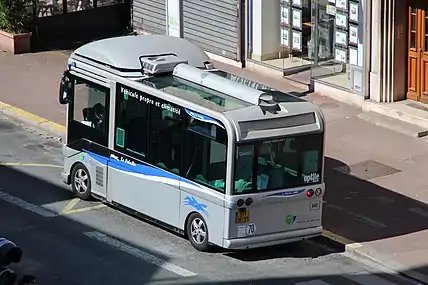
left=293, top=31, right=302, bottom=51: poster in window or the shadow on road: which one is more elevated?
left=293, top=31, right=302, bottom=51: poster in window

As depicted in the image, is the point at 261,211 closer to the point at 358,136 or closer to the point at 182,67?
the point at 182,67

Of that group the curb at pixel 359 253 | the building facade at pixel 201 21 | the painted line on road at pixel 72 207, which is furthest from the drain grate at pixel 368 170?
the building facade at pixel 201 21

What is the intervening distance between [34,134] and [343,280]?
8.63 metres

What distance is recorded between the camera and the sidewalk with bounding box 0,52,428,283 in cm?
1711

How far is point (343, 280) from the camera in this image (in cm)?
1609

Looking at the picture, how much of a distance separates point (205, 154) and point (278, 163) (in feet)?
3.29

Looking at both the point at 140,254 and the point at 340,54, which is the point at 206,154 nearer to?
the point at 140,254

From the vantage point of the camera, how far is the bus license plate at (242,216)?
16.3m

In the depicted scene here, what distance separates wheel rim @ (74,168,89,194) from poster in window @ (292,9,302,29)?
8.00 metres

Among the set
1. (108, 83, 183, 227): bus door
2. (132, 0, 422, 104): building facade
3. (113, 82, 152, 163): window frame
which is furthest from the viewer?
(132, 0, 422, 104): building facade

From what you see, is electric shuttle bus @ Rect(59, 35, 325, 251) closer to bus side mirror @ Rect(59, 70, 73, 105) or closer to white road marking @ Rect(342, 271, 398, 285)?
bus side mirror @ Rect(59, 70, 73, 105)

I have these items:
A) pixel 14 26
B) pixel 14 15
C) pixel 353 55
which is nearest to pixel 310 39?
pixel 353 55

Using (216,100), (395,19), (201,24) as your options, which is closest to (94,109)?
(216,100)

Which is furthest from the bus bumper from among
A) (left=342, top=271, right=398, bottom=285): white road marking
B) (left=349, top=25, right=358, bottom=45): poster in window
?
(left=349, top=25, right=358, bottom=45): poster in window
